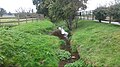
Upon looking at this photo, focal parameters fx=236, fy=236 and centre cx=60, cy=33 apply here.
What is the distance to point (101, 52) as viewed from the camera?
1169 centimetres

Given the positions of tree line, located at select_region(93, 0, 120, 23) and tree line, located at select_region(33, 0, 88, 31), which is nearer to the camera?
tree line, located at select_region(93, 0, 120, 23)

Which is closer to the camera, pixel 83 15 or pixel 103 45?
pixel 103 45

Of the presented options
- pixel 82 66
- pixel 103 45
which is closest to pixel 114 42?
pixel 103 45

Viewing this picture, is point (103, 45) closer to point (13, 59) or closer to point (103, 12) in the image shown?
point (13, 59)

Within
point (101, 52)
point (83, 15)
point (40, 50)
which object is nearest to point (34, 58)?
point (40, 50)

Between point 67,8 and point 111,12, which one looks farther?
point 67,8

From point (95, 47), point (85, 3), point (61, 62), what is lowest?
point (61, 62)

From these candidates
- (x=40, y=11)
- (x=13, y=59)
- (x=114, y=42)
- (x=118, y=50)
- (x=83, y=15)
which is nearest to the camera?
(x=13, y=59)

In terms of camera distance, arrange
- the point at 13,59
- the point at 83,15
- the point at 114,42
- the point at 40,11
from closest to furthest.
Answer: the point at 13,59, the point at 114,42, the point at 83,15, the point at 40,11

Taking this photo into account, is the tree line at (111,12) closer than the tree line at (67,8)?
Yes

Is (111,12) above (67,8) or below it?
below

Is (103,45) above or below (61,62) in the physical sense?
above

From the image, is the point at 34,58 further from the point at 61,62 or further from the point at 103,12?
the point at 103,12

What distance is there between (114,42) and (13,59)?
18.3 ft
